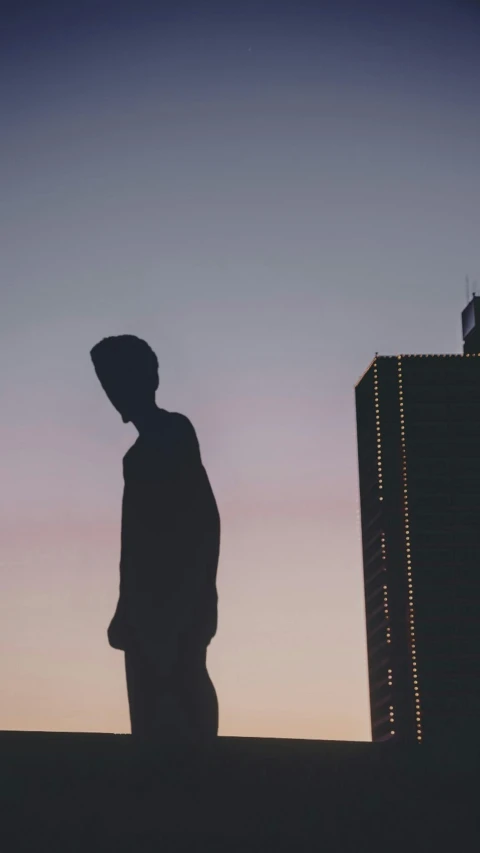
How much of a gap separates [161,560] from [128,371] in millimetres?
1723

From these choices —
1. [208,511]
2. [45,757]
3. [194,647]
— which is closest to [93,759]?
[45,757]

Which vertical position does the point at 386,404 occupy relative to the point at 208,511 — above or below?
above

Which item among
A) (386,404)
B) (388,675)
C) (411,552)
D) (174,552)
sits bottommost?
(174,552)

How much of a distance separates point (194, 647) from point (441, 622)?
138 m

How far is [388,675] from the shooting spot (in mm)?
138250

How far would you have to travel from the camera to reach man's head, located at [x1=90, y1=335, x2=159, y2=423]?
966cm

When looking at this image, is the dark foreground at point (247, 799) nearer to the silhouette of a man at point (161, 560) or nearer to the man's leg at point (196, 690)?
the silhouette of a man at point (161, 560)

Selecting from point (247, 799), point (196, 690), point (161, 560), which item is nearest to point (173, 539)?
point (161, 560)

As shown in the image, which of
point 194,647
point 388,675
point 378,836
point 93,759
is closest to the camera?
point 378,836

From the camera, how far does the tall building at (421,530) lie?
13938cm

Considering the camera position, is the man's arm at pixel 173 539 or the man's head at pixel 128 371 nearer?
the man's arm at pixel 173 539

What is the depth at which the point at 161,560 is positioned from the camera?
30.2 feet

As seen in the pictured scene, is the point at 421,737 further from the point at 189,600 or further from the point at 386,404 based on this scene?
the point at 386,404

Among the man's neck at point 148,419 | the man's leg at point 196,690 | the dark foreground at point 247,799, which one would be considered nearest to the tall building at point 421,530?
the man's neck at point 148,419
